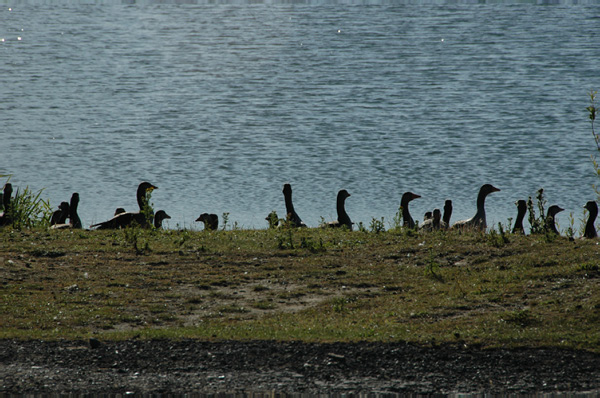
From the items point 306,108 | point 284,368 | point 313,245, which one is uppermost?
point 306,108

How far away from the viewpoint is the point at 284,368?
8008 mm

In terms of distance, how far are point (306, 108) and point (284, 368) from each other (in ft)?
133

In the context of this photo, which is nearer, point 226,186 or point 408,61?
point 226,186

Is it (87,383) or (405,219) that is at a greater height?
(405,219)

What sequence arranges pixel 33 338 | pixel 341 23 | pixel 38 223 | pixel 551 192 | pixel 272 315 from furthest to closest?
pixel 341 23 → pixel 551 192 → pixel 38 223 → pixel 272 315 → pixel 33 338

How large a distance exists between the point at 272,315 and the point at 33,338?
3300 mm

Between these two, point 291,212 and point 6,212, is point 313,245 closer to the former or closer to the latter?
point 291,212

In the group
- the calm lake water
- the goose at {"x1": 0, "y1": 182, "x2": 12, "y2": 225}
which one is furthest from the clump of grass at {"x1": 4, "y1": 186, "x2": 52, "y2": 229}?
the calm lake water

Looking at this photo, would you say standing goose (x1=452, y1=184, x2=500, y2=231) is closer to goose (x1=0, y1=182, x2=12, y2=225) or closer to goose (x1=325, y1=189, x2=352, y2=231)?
goose (x1=325, y1=189, x2=352, y2=231)

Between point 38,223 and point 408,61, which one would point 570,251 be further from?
point 408,61

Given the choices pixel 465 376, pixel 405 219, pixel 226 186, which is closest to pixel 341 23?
pixel 226 186

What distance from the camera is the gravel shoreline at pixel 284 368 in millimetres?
7480

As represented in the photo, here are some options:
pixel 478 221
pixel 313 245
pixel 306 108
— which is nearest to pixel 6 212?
pixel 313 245

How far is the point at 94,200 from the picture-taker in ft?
91.6
